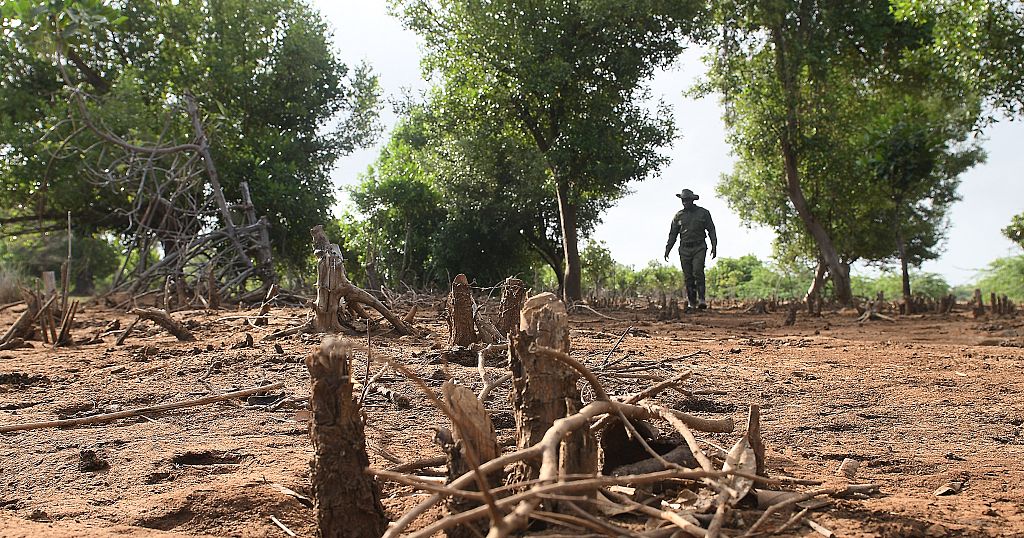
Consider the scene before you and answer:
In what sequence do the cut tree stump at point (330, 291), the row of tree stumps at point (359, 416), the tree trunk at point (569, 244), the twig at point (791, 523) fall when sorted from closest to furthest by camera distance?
the twig at point (791, 523)
the row of tree stumps at point (359, 416)
the cut tree stump at point (330, 291)
the tree trunk at point (569, 244)

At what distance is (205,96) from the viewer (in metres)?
20.4

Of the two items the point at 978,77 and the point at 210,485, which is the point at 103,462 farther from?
the point at 978,77

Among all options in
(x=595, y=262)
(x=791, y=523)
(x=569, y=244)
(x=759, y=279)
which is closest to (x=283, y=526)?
(x=791, y=523)

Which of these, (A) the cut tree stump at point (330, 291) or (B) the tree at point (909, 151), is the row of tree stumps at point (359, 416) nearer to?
(A) the cut tree stump at point (330, 291)

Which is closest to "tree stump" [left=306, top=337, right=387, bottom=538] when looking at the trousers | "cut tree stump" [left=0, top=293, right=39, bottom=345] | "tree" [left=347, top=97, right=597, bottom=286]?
"cut tree stump" [left=0, top=293, right=39, bottom=345]

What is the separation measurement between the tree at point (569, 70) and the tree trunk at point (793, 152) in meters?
2.36

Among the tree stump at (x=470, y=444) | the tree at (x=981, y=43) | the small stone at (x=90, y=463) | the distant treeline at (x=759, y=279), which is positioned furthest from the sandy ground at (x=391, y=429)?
the distant treeline at (x=759, y=279)

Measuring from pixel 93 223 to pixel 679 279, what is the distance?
23840 mm

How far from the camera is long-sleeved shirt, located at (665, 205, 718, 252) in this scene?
15.7 metres

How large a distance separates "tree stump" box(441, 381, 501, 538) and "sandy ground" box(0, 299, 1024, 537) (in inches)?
14.9

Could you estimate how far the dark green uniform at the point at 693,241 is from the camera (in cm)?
1577

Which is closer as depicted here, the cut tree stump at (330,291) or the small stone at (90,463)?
the small stone at (90,463)

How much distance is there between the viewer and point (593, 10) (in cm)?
1673

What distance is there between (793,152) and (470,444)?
1860 cm
